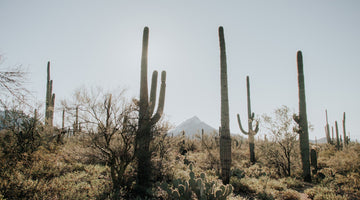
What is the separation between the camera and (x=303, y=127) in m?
10.0

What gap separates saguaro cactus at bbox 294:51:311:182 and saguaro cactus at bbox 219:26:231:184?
406 cm

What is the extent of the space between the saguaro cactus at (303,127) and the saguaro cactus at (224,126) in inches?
160

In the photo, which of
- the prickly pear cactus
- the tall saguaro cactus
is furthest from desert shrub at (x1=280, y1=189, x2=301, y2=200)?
the tall saguaro cactus

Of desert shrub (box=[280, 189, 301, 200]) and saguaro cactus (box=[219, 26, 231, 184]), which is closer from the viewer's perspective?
desert shrub (box=[280, 189, 301, 200])

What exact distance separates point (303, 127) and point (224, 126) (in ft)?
14.0

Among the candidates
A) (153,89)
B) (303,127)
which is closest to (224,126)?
(153,89)

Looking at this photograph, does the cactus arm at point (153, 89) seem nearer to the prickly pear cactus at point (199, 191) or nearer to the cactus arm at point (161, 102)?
the cactus arm at point (161, 102)

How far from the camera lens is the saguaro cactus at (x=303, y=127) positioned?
9703 mm

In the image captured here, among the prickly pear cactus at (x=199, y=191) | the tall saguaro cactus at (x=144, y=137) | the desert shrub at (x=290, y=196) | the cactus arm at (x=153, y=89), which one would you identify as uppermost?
the cactus arm at (x=153, y=89)

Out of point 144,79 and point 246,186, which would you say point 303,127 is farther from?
point 144,79

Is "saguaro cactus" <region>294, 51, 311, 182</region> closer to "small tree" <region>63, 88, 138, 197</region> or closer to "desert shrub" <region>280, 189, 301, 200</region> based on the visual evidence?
"desert shrub" <region>280, 189, 301, 200</region>

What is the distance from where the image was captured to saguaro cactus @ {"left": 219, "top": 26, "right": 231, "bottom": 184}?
336 inches

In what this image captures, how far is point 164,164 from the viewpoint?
29.1 feet

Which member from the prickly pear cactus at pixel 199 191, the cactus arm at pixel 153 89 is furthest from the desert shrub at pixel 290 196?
the cactus arm at pixel 153 89
